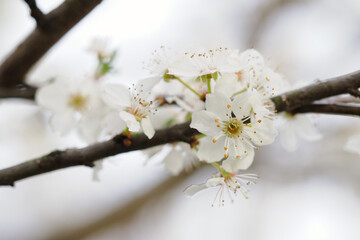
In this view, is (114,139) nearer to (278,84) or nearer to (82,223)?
(278,84)

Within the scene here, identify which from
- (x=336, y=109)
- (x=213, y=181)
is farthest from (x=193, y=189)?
(x=336, y=109)

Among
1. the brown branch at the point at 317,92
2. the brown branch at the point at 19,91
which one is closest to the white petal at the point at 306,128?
the brown branch at the point at 317,92

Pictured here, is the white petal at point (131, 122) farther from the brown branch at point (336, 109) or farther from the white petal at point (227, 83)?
the brown branch at point (336, 109)

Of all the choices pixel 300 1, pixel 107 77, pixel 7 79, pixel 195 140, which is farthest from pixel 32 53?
pixel 300 1

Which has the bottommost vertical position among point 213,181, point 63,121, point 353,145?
point 213,181

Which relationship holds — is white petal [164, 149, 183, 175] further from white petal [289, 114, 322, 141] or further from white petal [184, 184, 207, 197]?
white petal [289, 114, 322, 141]

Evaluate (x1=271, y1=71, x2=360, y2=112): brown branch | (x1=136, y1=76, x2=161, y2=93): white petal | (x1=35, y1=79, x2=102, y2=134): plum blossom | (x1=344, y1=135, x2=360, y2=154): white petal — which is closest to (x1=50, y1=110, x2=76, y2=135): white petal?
(x1=35, y1=79, x2=102, y2=134): plum blossom

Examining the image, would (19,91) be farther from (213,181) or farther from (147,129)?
(213,181)
